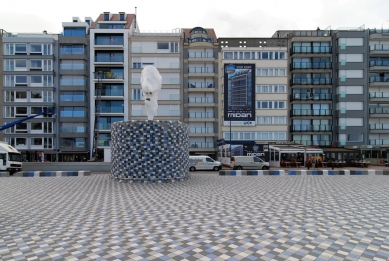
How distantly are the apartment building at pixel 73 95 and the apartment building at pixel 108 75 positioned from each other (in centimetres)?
93

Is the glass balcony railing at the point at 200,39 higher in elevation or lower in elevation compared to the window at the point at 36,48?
higher

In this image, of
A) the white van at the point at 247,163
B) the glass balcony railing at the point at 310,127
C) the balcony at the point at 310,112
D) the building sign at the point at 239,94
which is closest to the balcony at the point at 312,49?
the building sign at the point at 239,94

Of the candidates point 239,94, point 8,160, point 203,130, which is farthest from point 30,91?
point 239,94

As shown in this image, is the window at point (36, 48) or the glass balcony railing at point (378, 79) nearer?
the window at point (36, 48)

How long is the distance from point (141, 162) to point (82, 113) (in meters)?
31.8

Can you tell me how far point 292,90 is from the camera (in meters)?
45.9

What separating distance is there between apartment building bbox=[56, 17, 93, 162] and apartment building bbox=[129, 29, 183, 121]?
6.41 metres

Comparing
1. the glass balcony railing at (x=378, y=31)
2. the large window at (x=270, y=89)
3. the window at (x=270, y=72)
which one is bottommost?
the large window at (x=270, y=89)

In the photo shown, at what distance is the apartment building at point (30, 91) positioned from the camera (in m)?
43.6

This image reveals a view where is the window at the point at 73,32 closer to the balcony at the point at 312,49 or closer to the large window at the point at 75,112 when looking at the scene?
the large window at the point at 75,112

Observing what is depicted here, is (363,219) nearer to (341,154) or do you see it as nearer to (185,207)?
(185,207)

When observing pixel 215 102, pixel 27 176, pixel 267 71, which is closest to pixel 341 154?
pixel 267 71

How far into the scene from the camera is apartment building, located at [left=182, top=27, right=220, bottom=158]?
148ft

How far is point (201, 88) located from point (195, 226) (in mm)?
39180
